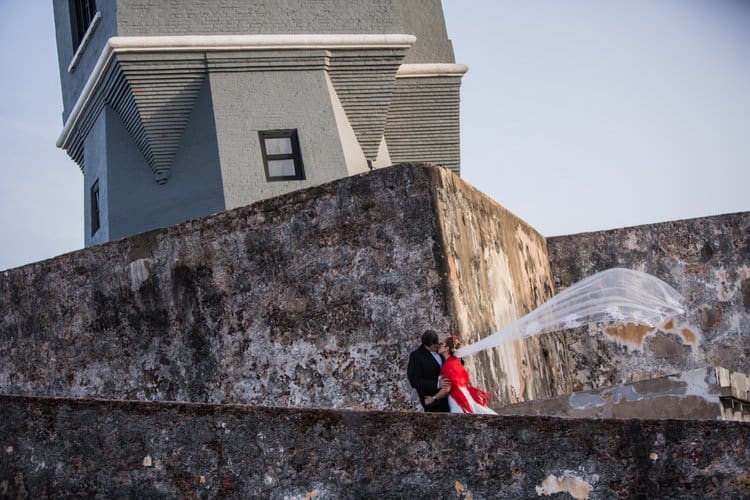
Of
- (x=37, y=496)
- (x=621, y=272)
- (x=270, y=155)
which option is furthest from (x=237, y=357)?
(x=270, y=155)

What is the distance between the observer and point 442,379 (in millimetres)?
8023

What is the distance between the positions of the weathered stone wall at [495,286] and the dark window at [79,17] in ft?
27.8

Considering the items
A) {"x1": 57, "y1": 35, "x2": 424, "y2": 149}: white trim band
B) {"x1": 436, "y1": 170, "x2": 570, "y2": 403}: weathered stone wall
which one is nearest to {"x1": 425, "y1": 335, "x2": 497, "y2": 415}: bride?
{"x1": 436, "y1": 170, "x2": 570, "y2": 403}: weathered stone wall

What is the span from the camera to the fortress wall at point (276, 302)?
9633 mm

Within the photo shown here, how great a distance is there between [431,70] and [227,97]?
346cm

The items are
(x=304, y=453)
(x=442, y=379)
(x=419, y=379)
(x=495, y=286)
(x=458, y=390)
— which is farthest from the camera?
(x=495, y=286)

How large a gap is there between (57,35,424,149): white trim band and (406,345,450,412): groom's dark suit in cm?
929

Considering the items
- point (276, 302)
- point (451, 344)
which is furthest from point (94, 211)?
point (451, 344)

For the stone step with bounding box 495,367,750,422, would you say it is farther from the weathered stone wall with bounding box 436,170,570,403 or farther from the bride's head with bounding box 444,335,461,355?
the weathered stone wall with bounding box 436,170,570,403

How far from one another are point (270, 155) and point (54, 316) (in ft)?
20.5

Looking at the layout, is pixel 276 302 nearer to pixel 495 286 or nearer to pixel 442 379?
pixel 495 286

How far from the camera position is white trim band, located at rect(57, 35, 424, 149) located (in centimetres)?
1633

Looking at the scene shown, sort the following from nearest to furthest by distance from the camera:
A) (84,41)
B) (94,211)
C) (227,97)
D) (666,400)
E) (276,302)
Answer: (666,400), (276,302), (227,97), (84,41), (94,211)

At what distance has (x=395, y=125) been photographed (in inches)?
740
